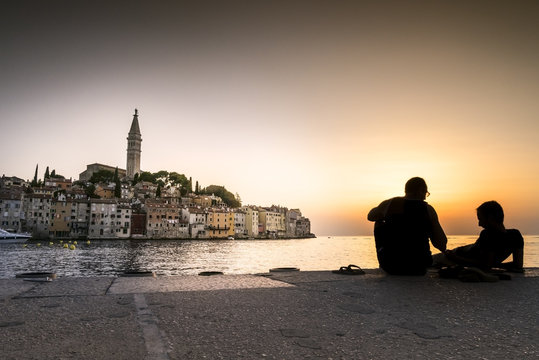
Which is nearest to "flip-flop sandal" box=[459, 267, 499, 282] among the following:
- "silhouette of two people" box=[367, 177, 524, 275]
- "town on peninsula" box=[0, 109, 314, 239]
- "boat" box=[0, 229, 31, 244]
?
"silhouette of two people" box=[367, 177, 524, 275]

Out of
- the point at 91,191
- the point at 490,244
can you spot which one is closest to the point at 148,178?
the point at 91,191

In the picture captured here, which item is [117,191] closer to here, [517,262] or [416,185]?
[416,185]

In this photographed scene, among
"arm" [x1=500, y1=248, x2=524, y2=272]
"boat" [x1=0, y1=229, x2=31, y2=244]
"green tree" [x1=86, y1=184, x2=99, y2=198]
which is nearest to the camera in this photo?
"arm" [x1=500, y1=248, x2=524, y2=272]

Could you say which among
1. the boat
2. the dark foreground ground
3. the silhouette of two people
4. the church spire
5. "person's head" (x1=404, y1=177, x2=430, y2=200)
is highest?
the church spire

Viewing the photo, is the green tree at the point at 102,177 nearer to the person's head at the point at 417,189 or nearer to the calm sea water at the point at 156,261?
the calm sea water at the point at 156,261

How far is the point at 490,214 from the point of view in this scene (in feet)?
16.6

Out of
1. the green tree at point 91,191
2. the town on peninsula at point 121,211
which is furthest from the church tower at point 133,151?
the green tree at point 91,191

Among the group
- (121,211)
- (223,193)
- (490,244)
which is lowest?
(490,244)

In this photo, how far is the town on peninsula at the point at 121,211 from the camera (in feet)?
302

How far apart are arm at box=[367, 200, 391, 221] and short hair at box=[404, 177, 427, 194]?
0.37 m

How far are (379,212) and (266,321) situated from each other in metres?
2.81

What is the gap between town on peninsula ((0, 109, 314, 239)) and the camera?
92.1 metres

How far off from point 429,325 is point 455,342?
1.11 feet

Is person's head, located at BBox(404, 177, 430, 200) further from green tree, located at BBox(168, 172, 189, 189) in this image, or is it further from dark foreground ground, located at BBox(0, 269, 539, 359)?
green tree, located at BBox(168, 172, 189, 189)
